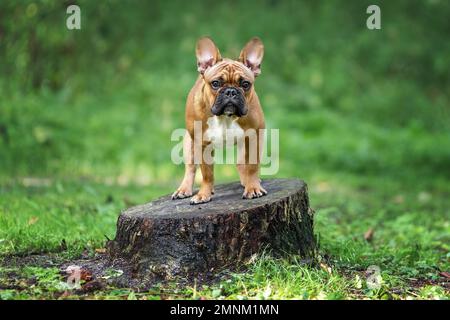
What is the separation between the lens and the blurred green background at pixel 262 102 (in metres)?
9.80

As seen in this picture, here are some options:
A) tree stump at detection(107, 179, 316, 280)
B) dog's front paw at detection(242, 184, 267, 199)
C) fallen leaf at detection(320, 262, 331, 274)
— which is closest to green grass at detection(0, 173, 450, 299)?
fallen leaf at detection(320, 262, 331, 274)

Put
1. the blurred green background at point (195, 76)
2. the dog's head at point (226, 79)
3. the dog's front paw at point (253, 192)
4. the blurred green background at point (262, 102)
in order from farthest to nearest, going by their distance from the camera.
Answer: the blurred green background at point (195, 76), the blurred green background at point (262, 102), the dog's front paw at point (253, 192), the dog's head at point (226, 79)

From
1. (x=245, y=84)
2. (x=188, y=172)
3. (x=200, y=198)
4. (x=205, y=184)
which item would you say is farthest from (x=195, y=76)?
(x=245, y=84)

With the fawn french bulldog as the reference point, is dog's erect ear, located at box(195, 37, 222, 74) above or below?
above

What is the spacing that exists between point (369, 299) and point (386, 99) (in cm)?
1147

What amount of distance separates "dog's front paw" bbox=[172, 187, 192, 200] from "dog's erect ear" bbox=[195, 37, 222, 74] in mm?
1102

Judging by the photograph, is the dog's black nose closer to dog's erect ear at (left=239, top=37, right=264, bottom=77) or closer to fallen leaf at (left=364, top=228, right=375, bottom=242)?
dog's erect ear at (left=239, top=37, right=264, bottom=77)

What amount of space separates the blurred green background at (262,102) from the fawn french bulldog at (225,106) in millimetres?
1584

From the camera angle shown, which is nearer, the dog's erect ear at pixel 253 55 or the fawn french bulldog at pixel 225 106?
the fawn french bulldog at pixel 225 106

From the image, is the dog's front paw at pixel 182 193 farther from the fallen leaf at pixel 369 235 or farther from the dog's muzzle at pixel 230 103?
the fallen leaf at pixel 369 235

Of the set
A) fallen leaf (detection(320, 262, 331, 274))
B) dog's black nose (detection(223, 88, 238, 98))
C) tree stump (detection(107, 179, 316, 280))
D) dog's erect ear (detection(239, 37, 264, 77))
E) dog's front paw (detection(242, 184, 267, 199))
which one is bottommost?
fallen leaf (detection(320, 262, 331, 274))

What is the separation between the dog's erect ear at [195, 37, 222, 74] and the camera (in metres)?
5.95

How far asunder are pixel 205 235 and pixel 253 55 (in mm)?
1605

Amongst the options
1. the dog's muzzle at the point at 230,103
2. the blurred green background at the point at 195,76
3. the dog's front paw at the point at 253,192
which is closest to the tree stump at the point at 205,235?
the dog's front paw at the point at 253,192
